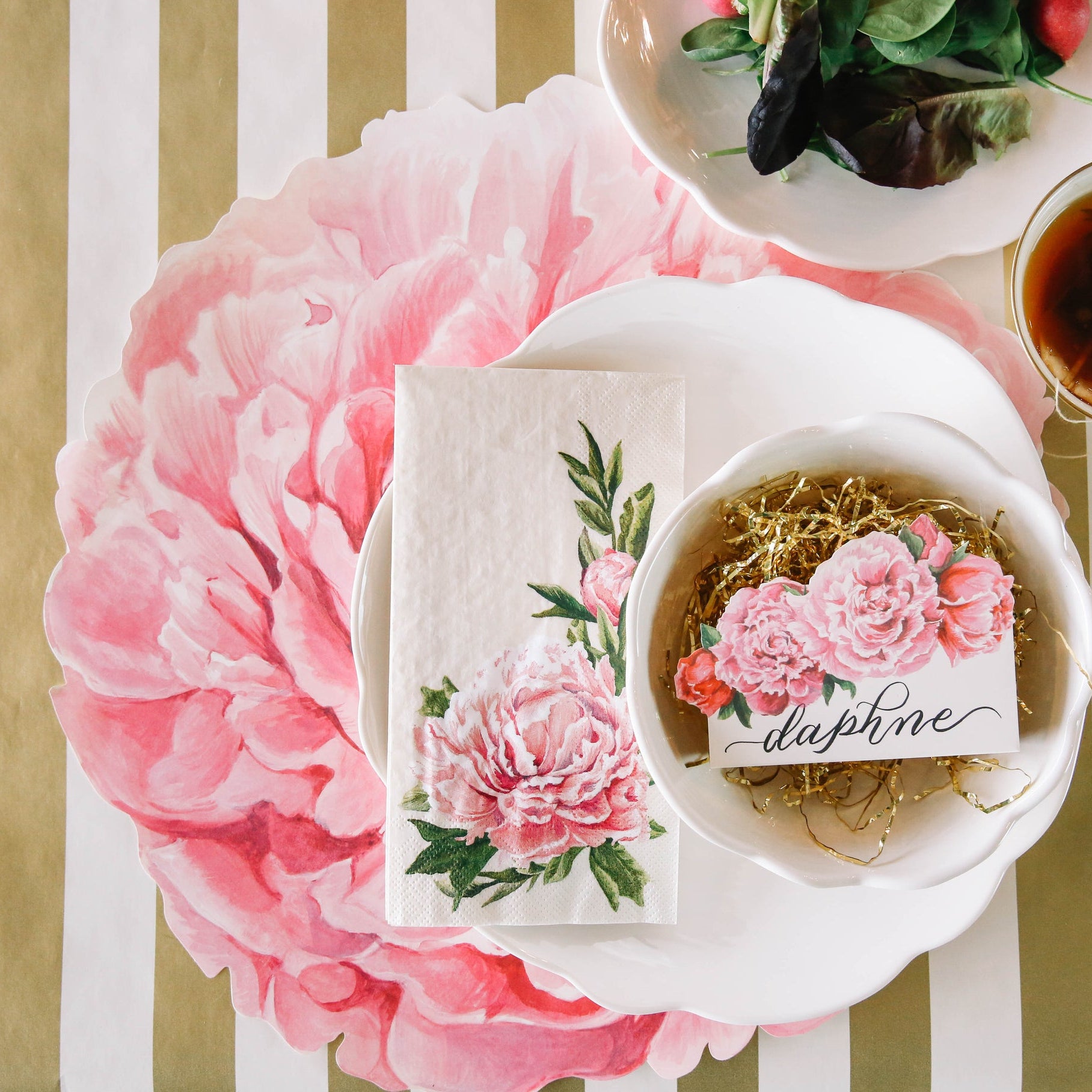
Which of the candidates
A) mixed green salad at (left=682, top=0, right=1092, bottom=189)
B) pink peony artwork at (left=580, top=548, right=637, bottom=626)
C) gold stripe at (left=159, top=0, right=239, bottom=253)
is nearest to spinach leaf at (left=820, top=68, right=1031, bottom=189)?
mixed green salad at (left=682, top=0, right=1092, bottom=189)

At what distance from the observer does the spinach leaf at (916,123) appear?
1.71 ft

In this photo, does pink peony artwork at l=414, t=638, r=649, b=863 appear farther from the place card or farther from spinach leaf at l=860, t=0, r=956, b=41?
spinach leaf at l=860, t=0, r=956, b=41

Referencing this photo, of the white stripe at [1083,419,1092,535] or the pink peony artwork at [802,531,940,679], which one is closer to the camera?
the pink peony artwork at [802,531,940,679]

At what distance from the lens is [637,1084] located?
0.59 m

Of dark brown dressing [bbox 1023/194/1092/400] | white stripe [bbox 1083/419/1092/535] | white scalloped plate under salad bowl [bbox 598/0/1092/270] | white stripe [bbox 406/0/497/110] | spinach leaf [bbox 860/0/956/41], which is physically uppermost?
white stripe [bbox 406/0/497/110]

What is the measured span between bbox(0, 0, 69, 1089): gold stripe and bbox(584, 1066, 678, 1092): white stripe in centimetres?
39

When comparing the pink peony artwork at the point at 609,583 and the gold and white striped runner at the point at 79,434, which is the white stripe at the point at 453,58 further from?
the pink peony artwork at the point at 609,583

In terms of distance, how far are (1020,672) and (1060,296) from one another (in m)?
0.25

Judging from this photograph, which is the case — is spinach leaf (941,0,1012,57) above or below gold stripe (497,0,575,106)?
below

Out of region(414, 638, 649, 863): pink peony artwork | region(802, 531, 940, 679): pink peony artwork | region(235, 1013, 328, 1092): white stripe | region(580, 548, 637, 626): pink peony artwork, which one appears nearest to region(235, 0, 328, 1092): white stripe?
region(235, 1013, 328, 1092): white stripe

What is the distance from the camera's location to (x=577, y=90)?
1.90 ft

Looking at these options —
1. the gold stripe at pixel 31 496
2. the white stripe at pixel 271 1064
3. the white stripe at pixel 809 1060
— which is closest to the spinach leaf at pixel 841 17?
the gold stripe at pixel 31 496

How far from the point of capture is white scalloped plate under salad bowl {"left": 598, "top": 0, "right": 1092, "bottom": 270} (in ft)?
1.79

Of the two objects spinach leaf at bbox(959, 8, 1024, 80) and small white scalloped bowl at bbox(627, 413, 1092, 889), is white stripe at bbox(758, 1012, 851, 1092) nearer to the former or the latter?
small white scalloped bowl at bbox(627, 413, 1092, 889)
